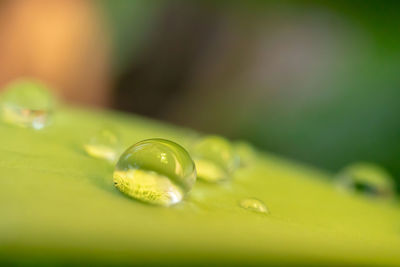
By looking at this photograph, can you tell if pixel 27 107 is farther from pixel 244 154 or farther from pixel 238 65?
pixel 238 65

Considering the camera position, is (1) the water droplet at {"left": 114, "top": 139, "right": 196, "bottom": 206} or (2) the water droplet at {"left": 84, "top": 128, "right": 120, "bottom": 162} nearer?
(1) the water droplet at {"left": 114, "top": 139, "right": 196, "bottom": 206}

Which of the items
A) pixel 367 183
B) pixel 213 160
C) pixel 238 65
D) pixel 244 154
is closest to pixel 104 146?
pixel 213 160

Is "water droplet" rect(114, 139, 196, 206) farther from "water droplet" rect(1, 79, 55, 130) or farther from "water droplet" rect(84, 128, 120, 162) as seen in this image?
"water droplet" rect(1, 79, 55, 130)

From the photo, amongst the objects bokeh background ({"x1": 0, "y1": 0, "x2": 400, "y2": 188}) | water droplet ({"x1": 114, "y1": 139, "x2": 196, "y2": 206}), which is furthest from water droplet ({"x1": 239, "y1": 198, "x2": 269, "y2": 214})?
bokeh background ({"x1": 0, "y1": 0, "x2": 400, "y2": 188})

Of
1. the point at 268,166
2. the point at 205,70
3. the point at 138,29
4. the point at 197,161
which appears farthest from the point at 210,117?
the point at 197,161

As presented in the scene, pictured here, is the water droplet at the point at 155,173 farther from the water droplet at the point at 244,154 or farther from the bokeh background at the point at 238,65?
the bokeh background at the point at 238,65

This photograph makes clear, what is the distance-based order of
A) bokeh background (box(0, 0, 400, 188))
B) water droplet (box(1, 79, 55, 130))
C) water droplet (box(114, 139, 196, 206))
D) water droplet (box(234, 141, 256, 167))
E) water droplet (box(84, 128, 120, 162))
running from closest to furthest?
water droplet (box(114, 139, 196, 206))
water droplet (box(84, 128, 120, 162))
water droplet (box(1, 79, 55, 130))
water droplet (box(234, 141, 256, 167))
bokeh background (box(0, 0, 400, 188))

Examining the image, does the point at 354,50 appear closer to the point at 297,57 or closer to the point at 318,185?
the point at 297,57
